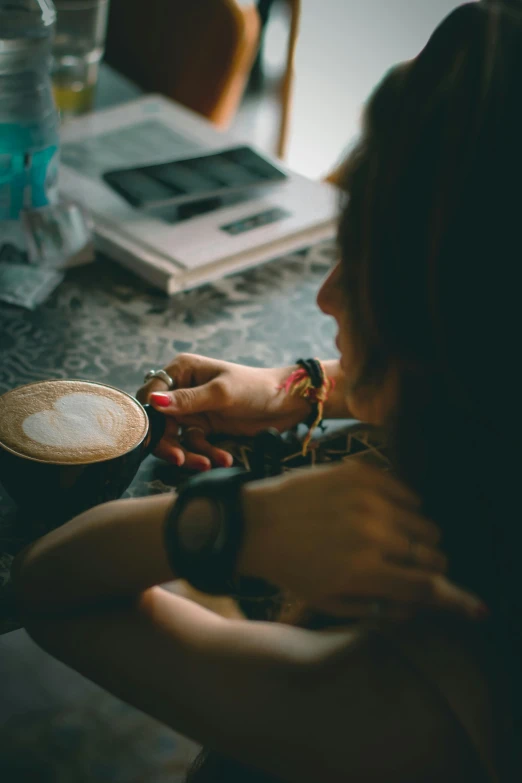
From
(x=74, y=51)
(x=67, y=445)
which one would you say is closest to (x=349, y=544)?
(x=67, y=445)

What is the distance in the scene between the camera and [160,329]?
105 centimetres

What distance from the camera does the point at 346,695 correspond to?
528 mm

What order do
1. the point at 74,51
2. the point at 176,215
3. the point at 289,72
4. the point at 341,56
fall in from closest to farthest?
the point at 176,215
the point at 74,51
the point at 289,72
the point at 341,56

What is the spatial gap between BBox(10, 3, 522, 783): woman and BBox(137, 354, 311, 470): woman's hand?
0.86 feet

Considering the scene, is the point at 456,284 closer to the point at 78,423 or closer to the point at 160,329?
the point at 78,423

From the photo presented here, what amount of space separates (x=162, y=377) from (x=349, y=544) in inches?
17.7

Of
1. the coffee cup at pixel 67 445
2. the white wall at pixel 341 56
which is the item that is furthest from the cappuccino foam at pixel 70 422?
the white wall at pixel 341 56

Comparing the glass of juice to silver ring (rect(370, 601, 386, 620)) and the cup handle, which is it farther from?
silver ring (rect(370, 601, 386, 620))

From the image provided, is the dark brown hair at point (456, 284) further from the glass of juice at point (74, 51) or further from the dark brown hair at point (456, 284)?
the glass of juice at point (74, 51)

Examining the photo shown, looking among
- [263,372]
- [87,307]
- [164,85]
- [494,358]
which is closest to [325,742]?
[494,358]

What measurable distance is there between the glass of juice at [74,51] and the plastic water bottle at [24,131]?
0.24m

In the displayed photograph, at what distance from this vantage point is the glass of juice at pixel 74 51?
149 centimetres

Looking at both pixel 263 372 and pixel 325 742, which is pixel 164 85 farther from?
pixel 325 742

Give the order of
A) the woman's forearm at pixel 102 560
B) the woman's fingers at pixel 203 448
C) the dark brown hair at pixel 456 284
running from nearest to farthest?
the dark brown hair at pixel 456 284
the woman's forearm at pixel 102 560
the woman's fingers at pixel 203 448
